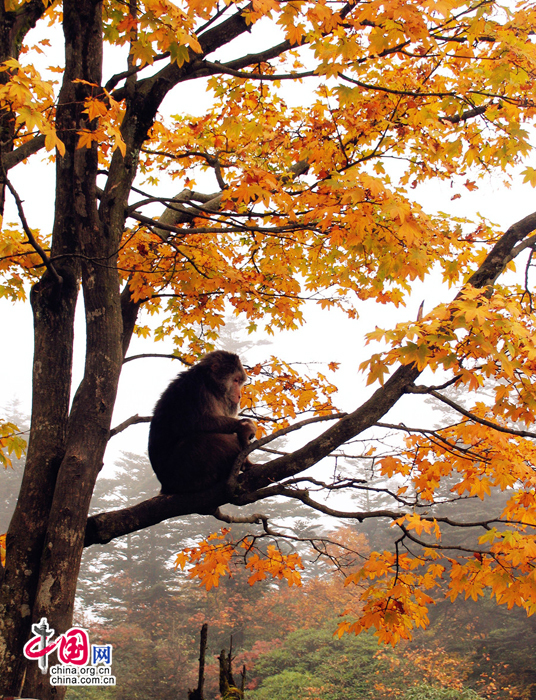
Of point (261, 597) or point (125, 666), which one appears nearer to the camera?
point (125, 666)

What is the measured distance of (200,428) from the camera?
4.46m

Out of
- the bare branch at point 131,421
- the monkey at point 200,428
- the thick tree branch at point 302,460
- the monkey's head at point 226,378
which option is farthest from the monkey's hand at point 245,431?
the bare branch at point 131,421

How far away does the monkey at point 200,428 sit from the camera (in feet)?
13.5

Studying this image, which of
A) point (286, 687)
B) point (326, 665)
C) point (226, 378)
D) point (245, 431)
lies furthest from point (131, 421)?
point (326, 665)

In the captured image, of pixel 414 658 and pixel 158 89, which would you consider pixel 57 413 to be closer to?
pixel 158 89

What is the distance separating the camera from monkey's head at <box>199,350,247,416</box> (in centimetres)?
499

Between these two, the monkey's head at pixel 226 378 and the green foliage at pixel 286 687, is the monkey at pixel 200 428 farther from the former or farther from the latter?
the green foliage at pixel 286 687

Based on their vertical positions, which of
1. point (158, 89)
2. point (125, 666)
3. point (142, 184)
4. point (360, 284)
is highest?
point (142, 184)

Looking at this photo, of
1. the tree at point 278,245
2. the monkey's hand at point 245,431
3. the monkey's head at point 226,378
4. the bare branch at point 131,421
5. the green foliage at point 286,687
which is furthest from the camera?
the green foliage at point 286,687

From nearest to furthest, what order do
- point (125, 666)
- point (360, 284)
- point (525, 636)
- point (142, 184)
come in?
point (360, 284)
point (142, 184)
point (525, 636)
point (125, 666)

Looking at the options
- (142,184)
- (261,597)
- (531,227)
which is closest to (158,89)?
(531,227)

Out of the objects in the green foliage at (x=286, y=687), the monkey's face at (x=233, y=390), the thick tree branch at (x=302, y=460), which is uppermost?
the monkey's face at (x=233, y=390)

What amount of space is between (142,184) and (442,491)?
62.1 ft

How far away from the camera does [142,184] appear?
25.8 feet
